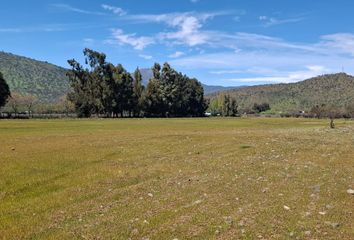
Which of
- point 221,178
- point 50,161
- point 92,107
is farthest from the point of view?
point 92,107

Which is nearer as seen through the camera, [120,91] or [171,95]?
[120,91]

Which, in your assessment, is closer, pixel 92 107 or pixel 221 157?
pixel 221 157

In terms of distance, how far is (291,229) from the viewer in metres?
11.5

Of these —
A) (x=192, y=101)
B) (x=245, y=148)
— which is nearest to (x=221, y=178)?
(x=245, y=148)

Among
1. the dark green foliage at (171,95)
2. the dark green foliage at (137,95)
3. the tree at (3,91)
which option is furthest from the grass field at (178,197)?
the dark green foliage at (171,95)

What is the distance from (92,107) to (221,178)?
128500mm

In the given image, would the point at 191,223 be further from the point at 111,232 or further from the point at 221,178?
the point at 221,178

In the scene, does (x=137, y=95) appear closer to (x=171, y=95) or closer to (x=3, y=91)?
(x=171, y=95)

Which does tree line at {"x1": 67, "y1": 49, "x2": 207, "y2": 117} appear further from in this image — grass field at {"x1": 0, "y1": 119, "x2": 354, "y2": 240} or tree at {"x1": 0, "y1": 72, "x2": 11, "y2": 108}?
grass field at {"x1": 0, "y1": 119, "x2": 354, "y2": 240}

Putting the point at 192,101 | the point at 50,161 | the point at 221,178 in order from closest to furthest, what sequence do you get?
the point at 221,178 → the point at 50,161 → the point at 192,101

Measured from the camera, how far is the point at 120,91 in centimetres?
14512

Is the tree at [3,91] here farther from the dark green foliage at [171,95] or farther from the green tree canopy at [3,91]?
the dark green foliage at [171,95]

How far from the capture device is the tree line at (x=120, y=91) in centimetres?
14300

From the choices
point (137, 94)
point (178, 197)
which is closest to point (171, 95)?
point (137, 94)
